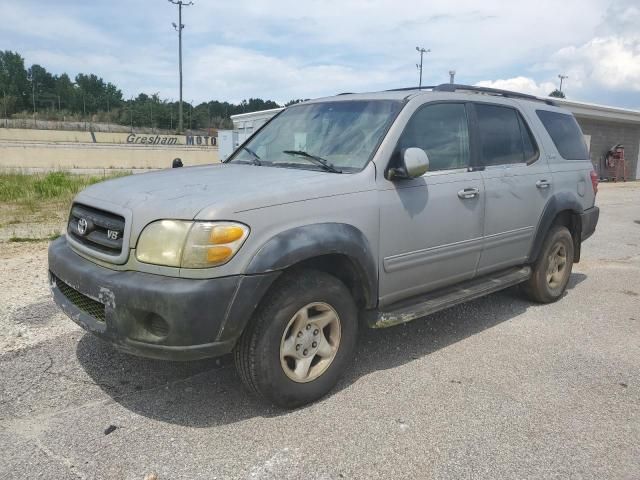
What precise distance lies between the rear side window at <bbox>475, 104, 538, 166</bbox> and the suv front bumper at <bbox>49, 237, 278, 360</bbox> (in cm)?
244

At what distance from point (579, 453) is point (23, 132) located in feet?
195

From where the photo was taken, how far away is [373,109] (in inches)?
157

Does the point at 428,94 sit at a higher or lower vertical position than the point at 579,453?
higher

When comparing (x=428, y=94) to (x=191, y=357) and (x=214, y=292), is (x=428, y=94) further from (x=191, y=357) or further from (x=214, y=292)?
(x=191, y=357)

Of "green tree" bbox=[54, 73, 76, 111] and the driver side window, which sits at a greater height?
"green tree" bbox=[54, 73, 76, 111]

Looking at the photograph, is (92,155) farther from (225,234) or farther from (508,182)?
(225,234)

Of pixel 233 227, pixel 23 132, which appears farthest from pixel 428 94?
pixel 23 132

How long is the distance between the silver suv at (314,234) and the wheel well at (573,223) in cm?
34

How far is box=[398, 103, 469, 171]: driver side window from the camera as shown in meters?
3.88

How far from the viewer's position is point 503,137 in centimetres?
467

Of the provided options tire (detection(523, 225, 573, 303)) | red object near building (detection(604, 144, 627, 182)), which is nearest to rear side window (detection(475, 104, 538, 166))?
tire (detection(523, 225, 573, 303))

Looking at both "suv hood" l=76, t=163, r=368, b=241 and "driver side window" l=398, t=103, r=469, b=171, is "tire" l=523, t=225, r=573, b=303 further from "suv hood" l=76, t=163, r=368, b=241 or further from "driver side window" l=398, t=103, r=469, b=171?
"suv hood" l=76, t=163, r=368, b=241

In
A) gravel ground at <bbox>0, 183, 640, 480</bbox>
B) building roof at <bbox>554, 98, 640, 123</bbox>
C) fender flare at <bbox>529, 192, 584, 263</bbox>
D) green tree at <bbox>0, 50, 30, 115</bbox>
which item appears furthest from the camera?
green tree at <bbox>0, 50, 30, 115</bbox>

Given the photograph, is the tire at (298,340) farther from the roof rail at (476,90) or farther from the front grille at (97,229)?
the roof rail at (476,90)
